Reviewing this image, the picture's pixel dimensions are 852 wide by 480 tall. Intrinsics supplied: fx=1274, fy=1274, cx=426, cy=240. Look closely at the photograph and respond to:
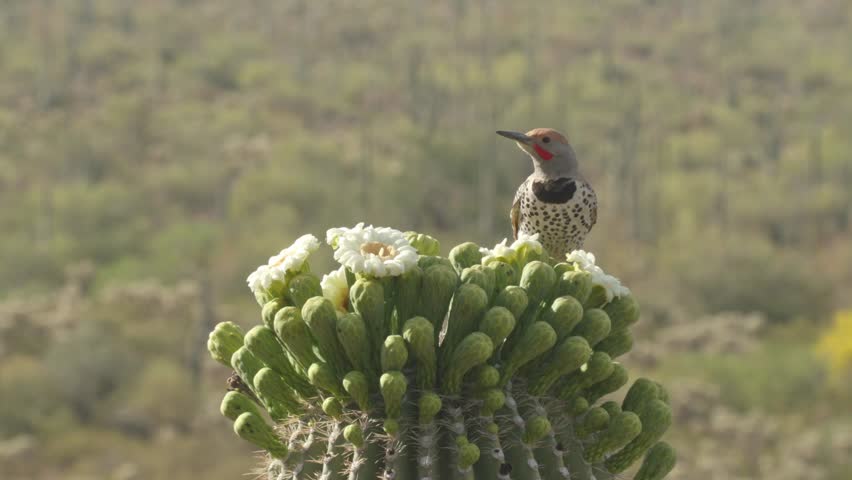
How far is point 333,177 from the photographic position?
1522 inches

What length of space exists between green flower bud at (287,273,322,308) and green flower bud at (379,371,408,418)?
39 cm

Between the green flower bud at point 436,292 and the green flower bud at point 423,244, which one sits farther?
the green flower bud at point 423,244

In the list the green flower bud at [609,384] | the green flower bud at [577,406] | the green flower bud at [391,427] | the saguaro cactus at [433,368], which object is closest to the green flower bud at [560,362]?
the saguaro cactus at [433,368]

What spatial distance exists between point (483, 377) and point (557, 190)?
1778mm

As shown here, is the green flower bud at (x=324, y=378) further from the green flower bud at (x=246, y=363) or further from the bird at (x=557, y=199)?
the bird at (x=557, y=199)

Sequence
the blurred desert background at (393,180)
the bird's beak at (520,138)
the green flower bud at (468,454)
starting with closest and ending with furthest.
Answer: the green flower bud at (468,454)
the bird's beak at (520,138)
the blurred desert background at (393,180)

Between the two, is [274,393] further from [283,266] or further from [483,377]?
[483,377]

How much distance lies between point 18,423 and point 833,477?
14.9 metres

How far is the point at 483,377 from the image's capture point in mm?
3268

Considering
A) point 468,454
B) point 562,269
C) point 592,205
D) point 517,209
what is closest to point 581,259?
point 562,269

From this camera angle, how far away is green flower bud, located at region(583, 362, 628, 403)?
360 centimetres

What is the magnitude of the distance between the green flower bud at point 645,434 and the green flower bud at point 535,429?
1.63 feet

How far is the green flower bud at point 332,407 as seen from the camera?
3238mm

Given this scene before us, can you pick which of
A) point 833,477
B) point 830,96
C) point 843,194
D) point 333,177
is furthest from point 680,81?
point 833,477
